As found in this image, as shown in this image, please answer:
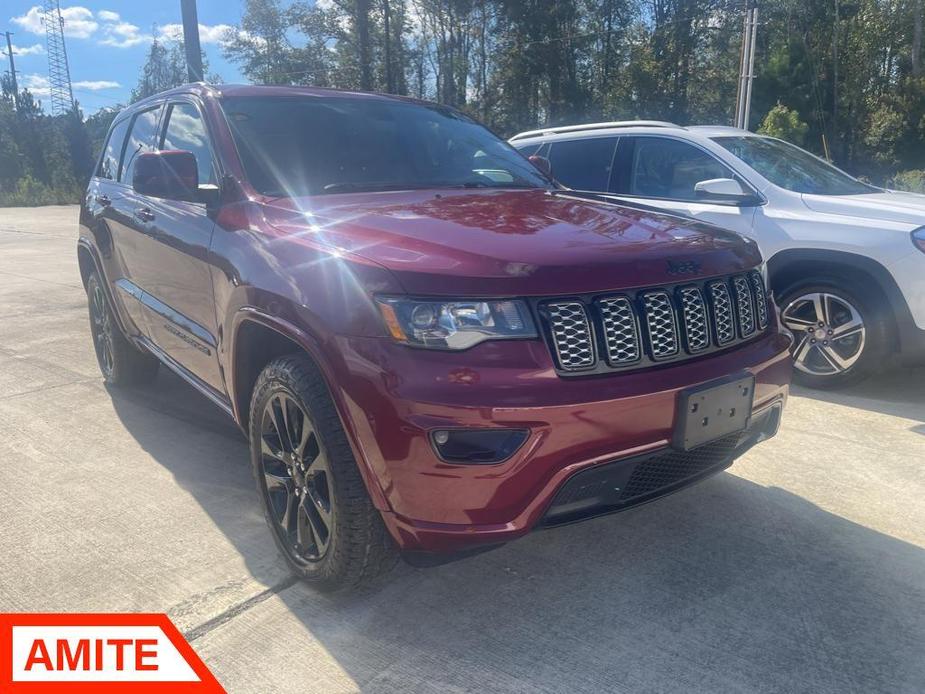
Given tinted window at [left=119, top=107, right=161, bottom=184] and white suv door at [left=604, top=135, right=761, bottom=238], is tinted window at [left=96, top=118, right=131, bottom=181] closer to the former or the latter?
tinted window at [left=119, top=107, right=161, bottom=184]

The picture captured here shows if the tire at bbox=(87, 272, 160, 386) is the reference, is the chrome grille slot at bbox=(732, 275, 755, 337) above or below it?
above

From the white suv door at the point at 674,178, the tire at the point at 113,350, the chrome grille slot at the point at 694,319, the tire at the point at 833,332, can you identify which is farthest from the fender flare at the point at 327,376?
the white suv door at the point at 674,178

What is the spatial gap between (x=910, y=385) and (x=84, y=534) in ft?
16.4

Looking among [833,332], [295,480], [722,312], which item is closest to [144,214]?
[295,480]

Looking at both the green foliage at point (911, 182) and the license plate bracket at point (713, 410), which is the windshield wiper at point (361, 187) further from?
the green foliage at point (911, 182)

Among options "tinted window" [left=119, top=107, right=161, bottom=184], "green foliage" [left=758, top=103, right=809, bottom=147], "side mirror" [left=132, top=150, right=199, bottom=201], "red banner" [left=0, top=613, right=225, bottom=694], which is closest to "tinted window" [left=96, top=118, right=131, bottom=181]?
"tinted window" [left=119, top=107, right=161, bottom=184]

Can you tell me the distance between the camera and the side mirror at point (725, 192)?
514cm

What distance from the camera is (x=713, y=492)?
3.58m

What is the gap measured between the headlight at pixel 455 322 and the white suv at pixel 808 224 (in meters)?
2.29

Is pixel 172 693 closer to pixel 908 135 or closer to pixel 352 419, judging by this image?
pixel 352 419

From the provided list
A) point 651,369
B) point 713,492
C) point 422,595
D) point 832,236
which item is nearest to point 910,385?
point 832,236

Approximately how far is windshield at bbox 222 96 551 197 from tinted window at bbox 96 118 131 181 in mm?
1762

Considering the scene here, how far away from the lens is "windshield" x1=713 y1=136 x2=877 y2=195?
5.53 metres

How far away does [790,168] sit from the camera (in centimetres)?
576
